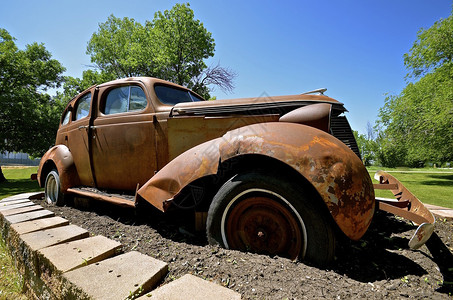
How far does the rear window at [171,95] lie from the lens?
3020 millimetres

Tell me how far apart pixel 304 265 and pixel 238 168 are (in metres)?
0.87

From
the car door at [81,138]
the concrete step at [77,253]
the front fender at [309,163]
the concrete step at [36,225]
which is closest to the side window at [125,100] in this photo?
the car door at [81,138]

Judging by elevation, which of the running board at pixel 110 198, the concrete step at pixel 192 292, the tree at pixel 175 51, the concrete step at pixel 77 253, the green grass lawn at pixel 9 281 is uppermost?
the tree at pixel 175 51

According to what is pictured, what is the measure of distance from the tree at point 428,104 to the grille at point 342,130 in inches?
507

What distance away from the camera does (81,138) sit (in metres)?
3.49

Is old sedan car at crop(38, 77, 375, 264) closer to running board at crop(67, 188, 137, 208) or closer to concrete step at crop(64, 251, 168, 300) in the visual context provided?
running board at crop(67, 188, 137, 208)

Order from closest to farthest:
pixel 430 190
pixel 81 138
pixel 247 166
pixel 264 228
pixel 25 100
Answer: pixel 264 228, pixel 247 166, pixel 81 138, pixel 430 190, pixel 25 100

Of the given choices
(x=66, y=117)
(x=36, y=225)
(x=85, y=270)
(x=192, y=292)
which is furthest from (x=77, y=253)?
(x=66, y=117)

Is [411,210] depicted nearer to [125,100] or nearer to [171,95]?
[171,95]

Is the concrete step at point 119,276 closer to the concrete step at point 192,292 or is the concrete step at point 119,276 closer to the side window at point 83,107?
the concrete step at point 192,292

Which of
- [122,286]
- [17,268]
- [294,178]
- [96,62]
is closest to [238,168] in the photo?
[294,178]

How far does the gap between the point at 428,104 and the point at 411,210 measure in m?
14.4

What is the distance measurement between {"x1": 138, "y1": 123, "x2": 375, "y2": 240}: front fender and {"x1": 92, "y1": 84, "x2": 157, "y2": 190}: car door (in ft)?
3.22

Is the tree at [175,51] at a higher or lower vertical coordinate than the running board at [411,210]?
higher
